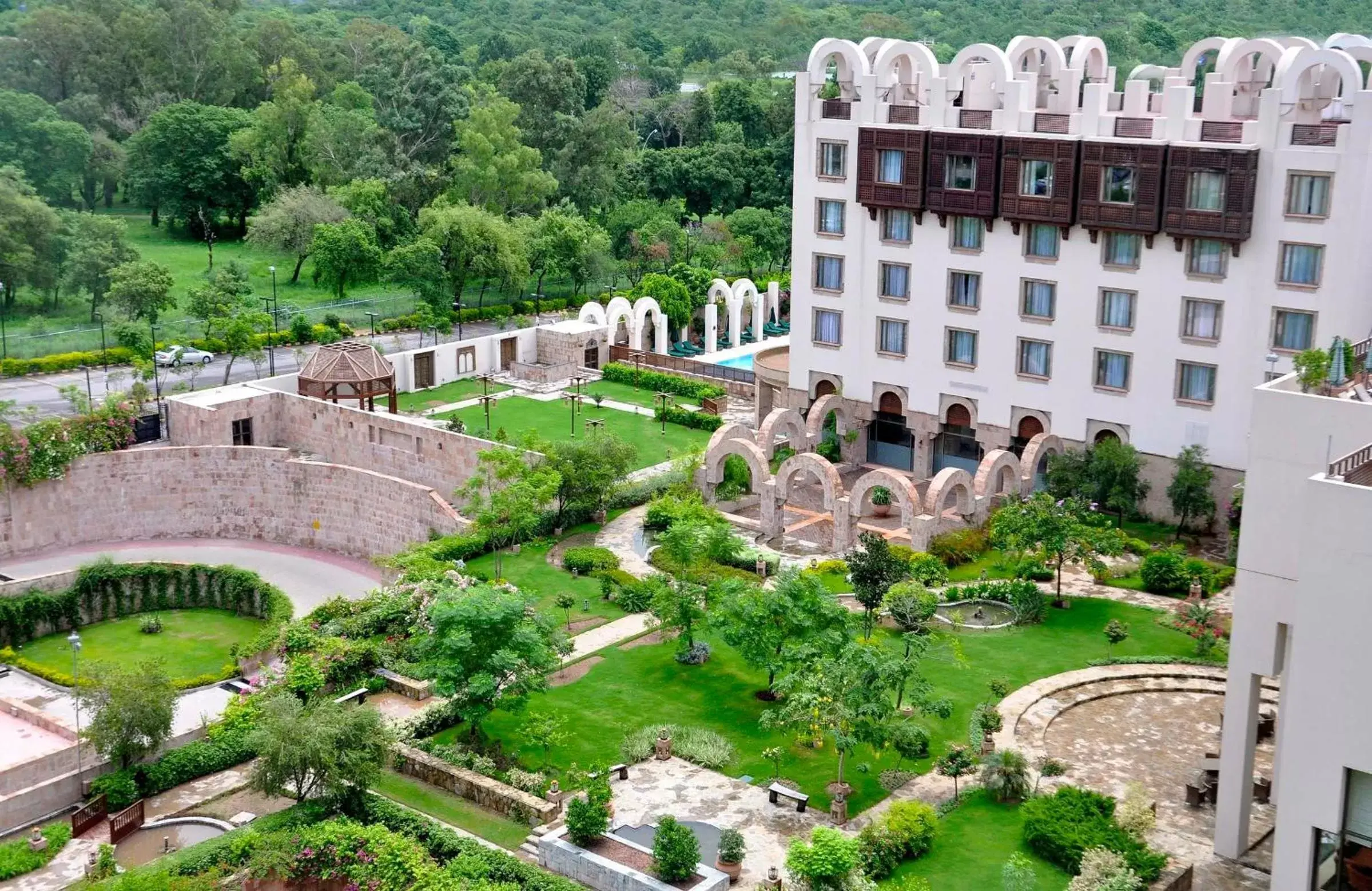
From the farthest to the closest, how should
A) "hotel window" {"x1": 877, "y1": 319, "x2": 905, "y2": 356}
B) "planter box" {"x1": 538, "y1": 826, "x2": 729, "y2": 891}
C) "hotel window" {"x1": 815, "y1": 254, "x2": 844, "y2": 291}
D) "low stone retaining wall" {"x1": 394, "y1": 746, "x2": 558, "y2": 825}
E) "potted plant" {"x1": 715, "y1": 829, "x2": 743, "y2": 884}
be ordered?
"hotel window" {"x1": 815, "y1": 254, "x2": 844, "y2": 291}
"hotel window" {"x1": 877, "y1": 319, "x2": 905, "y2": 356}
"low stone retaining wall" {"x1": 394, "y1": 746, "x2": 558, "y2": 825}
"potted plant" {"x1": 715, "y1": 829, "x2": 743, "y2": 884}
"planter box" {"x1": 538, "y1": 826, "x2": 729, "y2": 891}

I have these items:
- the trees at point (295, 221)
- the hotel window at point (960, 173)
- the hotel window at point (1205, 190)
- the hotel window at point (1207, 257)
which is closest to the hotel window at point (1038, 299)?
the hotel window at point (960, 173)

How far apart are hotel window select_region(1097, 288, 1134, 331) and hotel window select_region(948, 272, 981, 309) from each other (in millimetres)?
4670

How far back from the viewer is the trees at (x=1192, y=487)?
47500mm

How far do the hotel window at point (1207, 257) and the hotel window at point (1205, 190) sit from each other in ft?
3.73

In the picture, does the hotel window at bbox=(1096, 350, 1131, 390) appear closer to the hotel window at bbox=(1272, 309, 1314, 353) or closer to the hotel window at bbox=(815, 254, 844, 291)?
the hotel window at bbox=(1272, 309, 1314, 353)

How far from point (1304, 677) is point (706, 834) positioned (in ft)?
41.8

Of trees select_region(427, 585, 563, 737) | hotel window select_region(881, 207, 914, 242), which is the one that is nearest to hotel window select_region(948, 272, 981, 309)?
hotel window select_region(881, 207, 914, 242)

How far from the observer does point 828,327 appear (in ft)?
189

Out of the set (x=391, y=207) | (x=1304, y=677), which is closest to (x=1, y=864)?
(x=1304, y=677)

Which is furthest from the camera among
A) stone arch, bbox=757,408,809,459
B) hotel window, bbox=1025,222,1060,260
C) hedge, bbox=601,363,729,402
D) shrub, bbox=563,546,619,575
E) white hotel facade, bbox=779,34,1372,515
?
hedge, bbox=601,363,729,402

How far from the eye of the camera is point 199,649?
45.7 metres

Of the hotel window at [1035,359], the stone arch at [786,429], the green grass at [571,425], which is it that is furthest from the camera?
the green grass at [571,425]

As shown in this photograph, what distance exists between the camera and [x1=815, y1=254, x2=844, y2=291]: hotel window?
187 ft

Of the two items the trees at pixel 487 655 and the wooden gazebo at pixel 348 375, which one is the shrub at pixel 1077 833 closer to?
the trees at pixel 487 655
